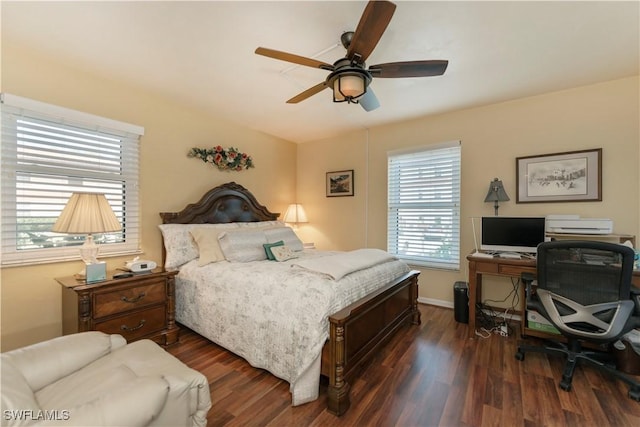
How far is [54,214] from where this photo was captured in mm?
2340

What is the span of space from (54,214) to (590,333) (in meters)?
4.31

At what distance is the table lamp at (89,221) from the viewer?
2012 millimetres

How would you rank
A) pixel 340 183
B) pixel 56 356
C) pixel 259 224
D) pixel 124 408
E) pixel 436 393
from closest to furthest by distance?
pixel 124 408 < pixel 56 356 < pixel 436 393 < pixel 259 224 < pixel 340 183

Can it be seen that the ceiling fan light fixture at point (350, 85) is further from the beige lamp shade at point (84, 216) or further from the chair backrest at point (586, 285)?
the beige lamp shade at point (84, 216)

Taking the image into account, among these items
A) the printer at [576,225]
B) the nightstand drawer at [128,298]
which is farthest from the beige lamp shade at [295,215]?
the printer at [576,225]

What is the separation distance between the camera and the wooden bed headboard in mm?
3178

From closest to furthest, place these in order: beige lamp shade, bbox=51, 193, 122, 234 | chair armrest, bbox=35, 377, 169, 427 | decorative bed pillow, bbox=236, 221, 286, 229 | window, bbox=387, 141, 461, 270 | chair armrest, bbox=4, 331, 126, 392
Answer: chair armrest, bbox=35, 377, 169, 427
chair armrest, bbox=4, 331, 126, 392
beige lamp shade, bbox=51, 193, 122, 234
window, bbox=387, 141, 461, 270
decorative bed pillow, bbox=236, 221, 286, 229

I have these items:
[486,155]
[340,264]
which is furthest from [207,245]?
[486,155]

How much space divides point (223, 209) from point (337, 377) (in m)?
2.56

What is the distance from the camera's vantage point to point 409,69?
179 cm

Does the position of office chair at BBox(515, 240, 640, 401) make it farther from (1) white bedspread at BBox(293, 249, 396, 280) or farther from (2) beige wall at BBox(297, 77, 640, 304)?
(1) white bedspread at BBox(293, 249, 396, 280)

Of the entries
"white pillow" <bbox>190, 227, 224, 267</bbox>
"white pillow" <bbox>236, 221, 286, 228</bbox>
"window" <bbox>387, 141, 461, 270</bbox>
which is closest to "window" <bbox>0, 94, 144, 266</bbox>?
"white pillow" <bbox>190, 227, 224, 267</bbox>

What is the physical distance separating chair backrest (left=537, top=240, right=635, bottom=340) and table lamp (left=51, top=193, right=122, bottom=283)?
3.43 m

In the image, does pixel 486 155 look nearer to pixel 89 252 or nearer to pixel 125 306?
pixel 125 306
